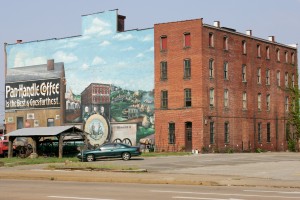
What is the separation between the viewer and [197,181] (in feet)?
78.5

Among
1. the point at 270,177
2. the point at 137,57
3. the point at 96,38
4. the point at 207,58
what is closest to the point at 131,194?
the point at 270,177

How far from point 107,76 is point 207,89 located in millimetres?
13136

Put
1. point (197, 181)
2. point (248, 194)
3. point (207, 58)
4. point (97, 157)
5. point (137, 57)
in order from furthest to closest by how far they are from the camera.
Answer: point (137, 57), point (207, 58), point (97, 157), point (197, 181), point (248, 194)

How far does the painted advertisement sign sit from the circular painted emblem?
225 inches

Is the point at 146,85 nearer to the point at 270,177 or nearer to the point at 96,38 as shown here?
the point at 96,38

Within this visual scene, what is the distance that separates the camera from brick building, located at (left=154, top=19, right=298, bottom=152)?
60.3 meters

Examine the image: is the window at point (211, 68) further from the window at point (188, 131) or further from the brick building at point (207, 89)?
the window at point (188, 131)

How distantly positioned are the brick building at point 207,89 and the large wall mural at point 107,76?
1.96 meters

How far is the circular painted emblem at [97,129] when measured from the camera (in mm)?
67450

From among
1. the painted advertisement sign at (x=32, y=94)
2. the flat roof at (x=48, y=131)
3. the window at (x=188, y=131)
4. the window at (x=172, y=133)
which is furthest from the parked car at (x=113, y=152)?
the painted advertisement sign at (x=32, y=94)

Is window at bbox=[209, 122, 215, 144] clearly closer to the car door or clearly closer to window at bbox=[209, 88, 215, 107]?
window at bbox=[209, 88, 215, 107]

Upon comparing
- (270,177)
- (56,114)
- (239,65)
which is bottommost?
(270,177)

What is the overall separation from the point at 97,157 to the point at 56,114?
90.0 ft

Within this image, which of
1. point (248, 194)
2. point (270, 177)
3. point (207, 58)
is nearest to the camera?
point (248, 194)
